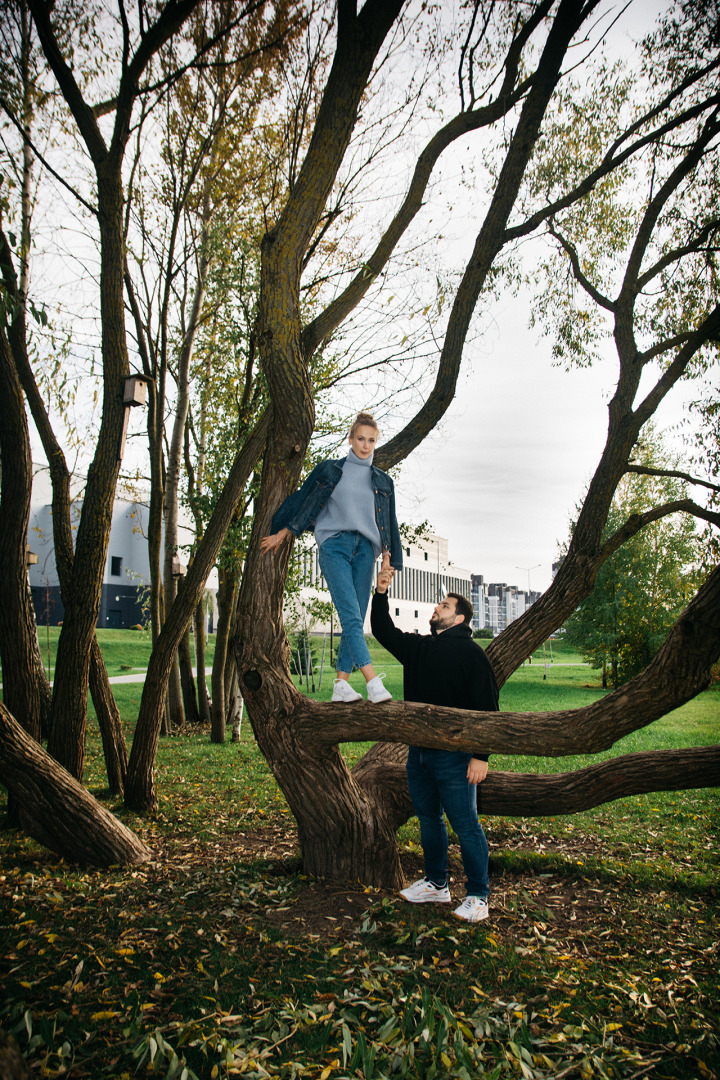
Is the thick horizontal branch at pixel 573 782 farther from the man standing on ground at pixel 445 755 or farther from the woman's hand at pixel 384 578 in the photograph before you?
the woman's hand at pixel 384 578

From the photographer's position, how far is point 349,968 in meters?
3.49

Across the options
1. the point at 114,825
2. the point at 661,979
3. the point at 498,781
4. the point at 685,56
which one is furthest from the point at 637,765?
the point at 685,56

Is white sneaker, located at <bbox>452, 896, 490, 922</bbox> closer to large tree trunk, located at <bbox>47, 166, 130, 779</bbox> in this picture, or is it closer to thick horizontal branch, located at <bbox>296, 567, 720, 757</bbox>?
thick horizontal branch, located at <bbox>296, 567, 720, 757</bbox>

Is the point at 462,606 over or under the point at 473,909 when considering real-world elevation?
over

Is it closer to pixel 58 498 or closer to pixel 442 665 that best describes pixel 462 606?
pixel 442 665

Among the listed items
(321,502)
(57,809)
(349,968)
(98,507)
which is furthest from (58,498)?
(349,968)

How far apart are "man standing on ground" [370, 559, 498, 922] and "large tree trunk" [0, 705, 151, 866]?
226cm

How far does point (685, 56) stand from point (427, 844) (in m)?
7.73

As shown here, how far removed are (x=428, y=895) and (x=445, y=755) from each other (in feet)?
3.25

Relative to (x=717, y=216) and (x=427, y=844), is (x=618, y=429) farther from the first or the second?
(x=427, y=844)

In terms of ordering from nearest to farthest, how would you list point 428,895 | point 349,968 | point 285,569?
1. point 349,968
2. point 428,895
3. point 285,569

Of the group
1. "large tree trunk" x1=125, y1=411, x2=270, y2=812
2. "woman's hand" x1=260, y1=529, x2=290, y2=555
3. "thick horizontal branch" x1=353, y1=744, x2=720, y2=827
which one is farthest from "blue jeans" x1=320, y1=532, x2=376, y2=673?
"large tree trunk" x1=125, y1=411, x2=270, y2=812

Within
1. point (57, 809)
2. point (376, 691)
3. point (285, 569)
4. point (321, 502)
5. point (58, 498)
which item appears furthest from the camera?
point (58, 498)

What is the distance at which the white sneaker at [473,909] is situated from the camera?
161 inches
